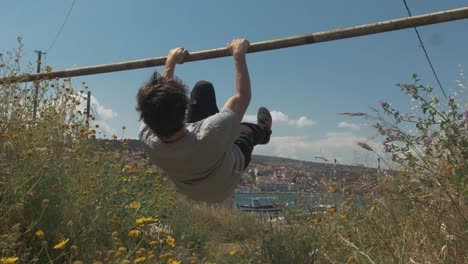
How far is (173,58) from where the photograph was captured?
4227 millimetres

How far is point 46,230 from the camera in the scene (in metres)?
3.28

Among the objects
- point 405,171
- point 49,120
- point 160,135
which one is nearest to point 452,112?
point 405,171

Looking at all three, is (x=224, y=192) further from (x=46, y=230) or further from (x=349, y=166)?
(x=46, y=230)

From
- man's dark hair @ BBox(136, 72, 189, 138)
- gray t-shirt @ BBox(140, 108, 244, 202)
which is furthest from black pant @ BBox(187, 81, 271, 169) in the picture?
man's dark hair @ BBox(136, 72, 189, 138)

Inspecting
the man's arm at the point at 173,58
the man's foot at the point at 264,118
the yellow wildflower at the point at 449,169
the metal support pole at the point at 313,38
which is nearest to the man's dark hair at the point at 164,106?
the man's arm at the point at 173,58

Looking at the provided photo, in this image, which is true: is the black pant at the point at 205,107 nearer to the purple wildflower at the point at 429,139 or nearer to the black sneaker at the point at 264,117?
the black sneaker at the point at 264,117

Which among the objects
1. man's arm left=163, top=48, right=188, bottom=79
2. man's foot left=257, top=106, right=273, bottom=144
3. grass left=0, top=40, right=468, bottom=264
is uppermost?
man's arm left=163, top=48, right=188, bottom=79

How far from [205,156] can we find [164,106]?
0.50 metres

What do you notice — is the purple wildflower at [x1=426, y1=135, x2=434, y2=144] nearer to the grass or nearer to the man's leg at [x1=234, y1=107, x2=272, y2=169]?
the grass

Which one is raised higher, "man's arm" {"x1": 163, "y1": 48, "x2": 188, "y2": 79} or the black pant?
"man's arm" {"x1": 163, "y1": 48, "x2": 188, "y2": 79}

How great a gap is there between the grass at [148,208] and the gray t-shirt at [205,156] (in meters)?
0.48

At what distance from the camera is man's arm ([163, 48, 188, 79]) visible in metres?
4.14

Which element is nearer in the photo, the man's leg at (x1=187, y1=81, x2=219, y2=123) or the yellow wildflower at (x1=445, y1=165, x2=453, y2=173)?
the yellow wildflower at (x1=445, y1=165, x2=453, y2=173)

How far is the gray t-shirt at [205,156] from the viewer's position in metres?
3.48
